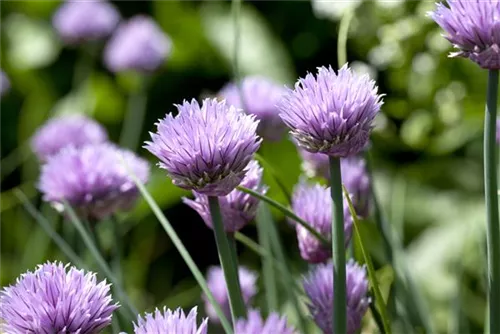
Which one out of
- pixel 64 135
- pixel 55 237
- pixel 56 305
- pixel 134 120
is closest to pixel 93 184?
pixel 55 237

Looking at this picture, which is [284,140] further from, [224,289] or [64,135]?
[224,289]

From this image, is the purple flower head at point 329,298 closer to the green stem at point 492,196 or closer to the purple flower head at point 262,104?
the green stem at point 492,196

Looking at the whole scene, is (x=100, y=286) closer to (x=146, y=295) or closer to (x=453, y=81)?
(x=453, y=81)

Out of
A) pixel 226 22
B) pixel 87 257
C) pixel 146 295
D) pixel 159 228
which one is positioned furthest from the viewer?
pixel 226 22

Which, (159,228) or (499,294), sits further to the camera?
(159,228)

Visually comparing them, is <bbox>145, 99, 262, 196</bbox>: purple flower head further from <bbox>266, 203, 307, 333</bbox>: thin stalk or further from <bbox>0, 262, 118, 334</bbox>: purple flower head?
<bbox>266, 203, 307, 333</bbox>: thin stalk

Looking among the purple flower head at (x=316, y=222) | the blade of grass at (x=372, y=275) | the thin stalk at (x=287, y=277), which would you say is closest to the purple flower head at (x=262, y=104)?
the thin stalk at (x=287, y=277)

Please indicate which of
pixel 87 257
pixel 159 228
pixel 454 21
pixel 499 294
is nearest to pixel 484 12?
pixel 454 21
